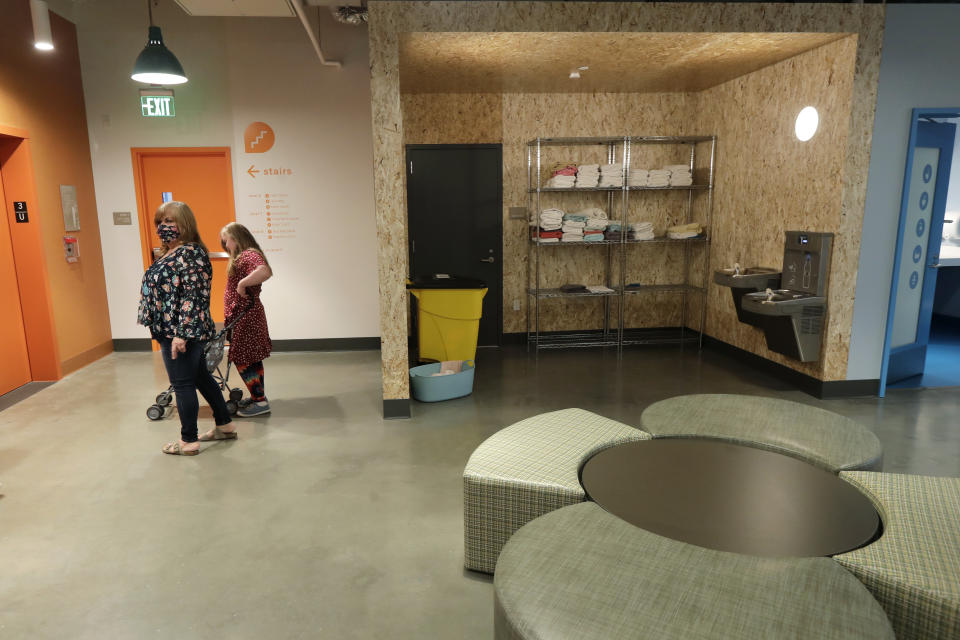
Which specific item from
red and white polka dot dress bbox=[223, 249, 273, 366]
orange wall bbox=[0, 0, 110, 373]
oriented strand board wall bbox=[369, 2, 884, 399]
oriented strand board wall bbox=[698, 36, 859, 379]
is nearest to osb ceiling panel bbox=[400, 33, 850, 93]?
oriented strand board wall bbox=[369, 2, 884, 399]

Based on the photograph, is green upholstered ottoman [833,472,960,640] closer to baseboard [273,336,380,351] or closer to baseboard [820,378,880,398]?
baseboard [820,378,880,398]

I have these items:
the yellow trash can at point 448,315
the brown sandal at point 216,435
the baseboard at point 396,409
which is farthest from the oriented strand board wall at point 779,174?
the brown sandal at point 216,435

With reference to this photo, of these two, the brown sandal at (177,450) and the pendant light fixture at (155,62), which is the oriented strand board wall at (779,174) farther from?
the pendant light fixture at (155,62)

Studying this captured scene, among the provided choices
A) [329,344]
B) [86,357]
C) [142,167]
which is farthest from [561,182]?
[86,357]

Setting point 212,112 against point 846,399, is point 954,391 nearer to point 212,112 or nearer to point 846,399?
point 846,399

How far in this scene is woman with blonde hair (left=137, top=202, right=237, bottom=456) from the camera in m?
3.39

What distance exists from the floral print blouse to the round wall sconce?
4.66 metres

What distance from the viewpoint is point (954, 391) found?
16.1 ft

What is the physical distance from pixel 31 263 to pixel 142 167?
154 cm

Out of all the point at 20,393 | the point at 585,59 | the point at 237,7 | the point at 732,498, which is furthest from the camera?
the point at 20,393

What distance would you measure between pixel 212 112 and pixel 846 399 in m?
6.46

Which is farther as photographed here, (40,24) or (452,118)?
(452,118)

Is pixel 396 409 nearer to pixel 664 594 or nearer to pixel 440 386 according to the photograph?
pixel 440 386

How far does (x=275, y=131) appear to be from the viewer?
6.06 metres
